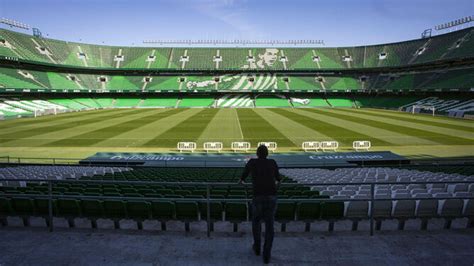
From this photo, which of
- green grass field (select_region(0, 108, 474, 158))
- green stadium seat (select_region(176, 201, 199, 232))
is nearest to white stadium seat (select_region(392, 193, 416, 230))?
green stadium seat (select_region(176, 201, 199, 232))

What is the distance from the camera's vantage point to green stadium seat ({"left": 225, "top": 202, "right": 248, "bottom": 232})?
21.4 feet

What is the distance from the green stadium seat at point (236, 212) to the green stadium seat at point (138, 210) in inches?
65.5

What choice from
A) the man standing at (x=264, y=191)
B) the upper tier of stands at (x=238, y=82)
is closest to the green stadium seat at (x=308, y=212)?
the man standing at (x=264, y=191)

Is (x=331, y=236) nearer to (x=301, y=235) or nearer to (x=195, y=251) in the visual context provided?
(x=301, y=235)

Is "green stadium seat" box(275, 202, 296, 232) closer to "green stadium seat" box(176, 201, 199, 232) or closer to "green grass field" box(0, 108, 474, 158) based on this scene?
"green stadium seat" box(176, 201, 199, 232)

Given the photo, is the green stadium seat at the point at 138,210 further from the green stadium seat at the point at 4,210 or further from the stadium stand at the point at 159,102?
the stadium stand at the point at 159,102

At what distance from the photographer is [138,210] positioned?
6.75m

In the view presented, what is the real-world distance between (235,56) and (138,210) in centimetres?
8990

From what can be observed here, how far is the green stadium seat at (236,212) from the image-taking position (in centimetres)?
654

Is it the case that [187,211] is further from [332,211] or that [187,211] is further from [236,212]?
[332,211]

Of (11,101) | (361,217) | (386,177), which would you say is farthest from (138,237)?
(11,101)

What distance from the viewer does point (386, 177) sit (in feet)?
35.2

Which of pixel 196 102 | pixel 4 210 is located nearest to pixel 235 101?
pixel 196 102

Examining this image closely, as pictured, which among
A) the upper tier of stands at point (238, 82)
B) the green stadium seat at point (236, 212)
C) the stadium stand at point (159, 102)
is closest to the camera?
the green stadium seat at point (236, 212)
